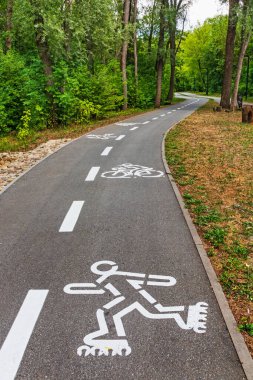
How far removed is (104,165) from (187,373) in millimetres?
8919

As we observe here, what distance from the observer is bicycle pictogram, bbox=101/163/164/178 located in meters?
10.4

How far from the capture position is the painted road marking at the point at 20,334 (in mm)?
3387

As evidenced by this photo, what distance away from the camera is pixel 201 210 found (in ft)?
25.1

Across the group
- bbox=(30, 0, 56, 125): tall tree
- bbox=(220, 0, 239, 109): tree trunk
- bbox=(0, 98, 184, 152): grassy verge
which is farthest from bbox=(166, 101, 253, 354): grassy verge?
bbox=(220, 0, 239, 109): tree trunk

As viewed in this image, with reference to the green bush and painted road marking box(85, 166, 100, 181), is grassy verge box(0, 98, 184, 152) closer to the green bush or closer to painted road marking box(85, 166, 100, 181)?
the green bush

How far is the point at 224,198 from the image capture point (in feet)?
27.8

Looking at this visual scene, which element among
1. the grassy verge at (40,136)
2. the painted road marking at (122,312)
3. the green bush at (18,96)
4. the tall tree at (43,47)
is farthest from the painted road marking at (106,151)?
the painted road marking at (122,312)

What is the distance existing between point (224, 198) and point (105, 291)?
16.0 ft

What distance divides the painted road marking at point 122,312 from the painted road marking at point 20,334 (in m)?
0.46

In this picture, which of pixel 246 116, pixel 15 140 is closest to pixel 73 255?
pixel 15 140

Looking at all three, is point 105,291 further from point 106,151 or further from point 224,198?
point 106,151

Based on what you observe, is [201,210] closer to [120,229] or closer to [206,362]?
[120,229]

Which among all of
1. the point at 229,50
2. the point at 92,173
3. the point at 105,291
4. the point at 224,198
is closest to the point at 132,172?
the point at 92,173

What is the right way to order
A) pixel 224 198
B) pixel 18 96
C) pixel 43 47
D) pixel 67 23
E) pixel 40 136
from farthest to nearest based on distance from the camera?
pixel 67 23 → pixel 43 47 → pixel 18 96 → pixel 40 136 → pixel 224 198
